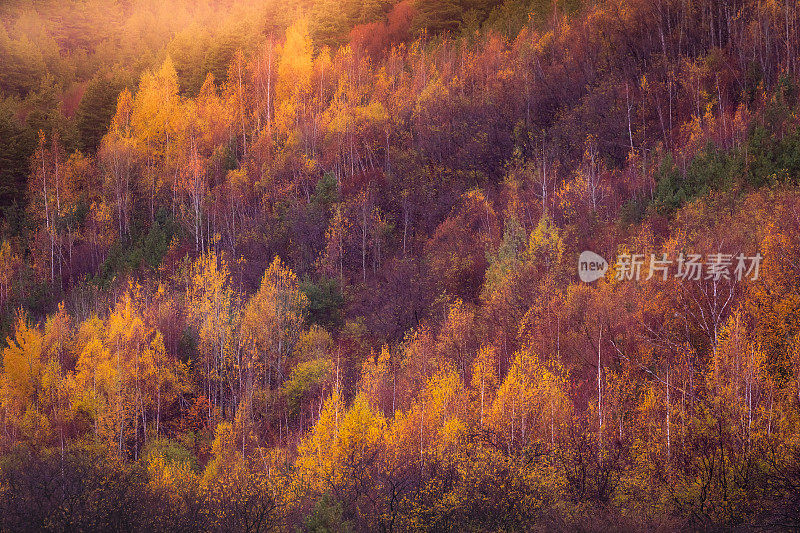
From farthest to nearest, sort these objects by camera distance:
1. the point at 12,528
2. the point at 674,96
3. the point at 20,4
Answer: the point at 20,4
the point at 674,96
the point at 12,528

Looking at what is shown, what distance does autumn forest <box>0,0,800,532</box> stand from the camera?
32562 mm

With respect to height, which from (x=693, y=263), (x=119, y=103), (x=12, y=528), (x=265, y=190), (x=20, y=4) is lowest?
(x=12, y=528)

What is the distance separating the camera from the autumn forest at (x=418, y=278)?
32562 millimetres

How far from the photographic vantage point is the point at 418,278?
192ft

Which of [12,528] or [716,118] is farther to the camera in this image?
[716,118]

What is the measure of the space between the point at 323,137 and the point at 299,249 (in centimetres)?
1750

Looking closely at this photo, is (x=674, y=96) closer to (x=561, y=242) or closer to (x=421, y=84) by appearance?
(x=561, y=242)

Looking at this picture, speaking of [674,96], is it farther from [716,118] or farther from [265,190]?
[265,190]

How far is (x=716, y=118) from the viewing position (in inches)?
2100

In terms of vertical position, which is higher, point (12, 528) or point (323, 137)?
point (323, 137)

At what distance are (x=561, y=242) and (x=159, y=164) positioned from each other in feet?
170

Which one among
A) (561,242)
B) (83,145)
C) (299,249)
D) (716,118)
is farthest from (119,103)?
(716,118)

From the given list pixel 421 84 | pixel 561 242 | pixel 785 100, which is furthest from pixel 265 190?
pixel 785 100

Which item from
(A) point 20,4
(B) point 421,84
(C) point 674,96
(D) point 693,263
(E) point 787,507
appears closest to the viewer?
(E) point 787,507
